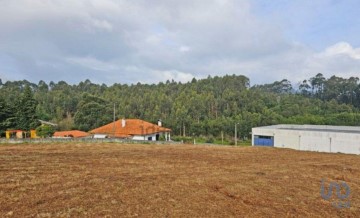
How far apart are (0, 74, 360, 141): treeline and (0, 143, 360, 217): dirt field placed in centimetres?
3134

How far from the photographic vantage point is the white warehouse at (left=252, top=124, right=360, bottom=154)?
28047 millimetres

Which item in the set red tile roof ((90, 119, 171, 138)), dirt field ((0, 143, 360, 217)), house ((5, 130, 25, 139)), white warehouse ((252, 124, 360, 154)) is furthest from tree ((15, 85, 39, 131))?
white warehouse ((252, 124, 360, 154))

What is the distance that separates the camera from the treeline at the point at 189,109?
161 ft

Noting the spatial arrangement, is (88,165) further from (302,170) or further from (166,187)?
(302,170)

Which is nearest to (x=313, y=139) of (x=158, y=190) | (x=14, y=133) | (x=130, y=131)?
(x=130, y=131)

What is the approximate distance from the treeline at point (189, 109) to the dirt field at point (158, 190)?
31.3 meters

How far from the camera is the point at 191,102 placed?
210 feet

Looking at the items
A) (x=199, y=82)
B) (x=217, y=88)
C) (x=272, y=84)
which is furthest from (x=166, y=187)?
(x=272, y=84)

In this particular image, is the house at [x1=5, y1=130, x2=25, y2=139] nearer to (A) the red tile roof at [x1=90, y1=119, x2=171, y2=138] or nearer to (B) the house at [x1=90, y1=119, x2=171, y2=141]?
(B) the house at [x1=90, y1=119, x2=171, y2=141]

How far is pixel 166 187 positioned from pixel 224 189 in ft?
5.67

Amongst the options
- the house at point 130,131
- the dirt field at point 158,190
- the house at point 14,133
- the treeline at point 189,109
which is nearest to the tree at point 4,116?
the treeline at point 189,109

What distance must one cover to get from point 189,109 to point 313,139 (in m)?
34.3

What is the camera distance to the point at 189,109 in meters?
62.7

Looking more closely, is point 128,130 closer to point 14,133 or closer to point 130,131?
point 130,131
